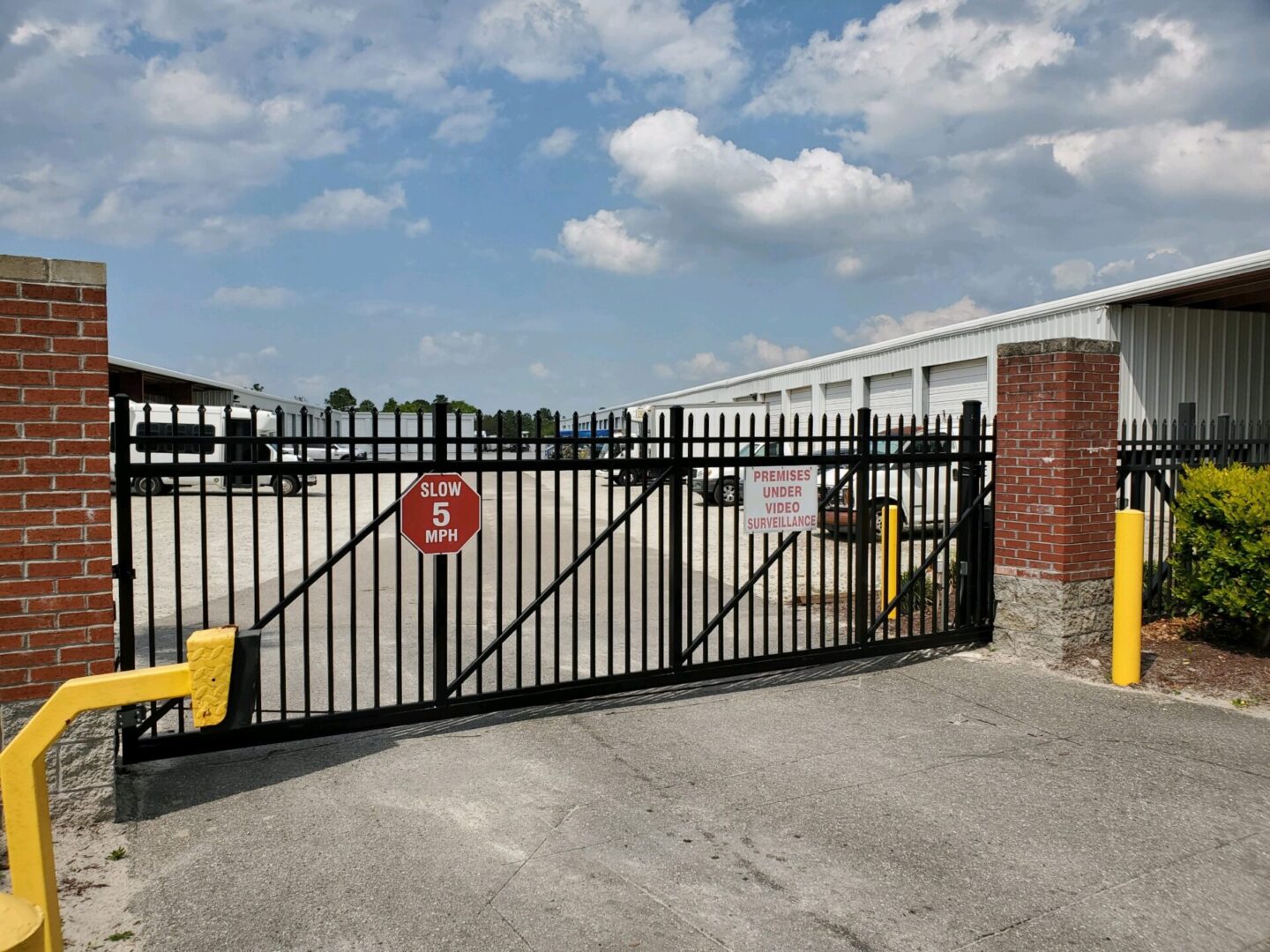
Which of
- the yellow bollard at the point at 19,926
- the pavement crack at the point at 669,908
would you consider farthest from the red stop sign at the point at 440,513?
the yellow bollard at the point at 19,926

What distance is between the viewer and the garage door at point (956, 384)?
20.8m

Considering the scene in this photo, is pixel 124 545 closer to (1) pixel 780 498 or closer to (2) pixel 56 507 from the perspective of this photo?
(2) pixel 56 507

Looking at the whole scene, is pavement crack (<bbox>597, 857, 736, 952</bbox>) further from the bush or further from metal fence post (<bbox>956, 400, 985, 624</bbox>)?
the bush

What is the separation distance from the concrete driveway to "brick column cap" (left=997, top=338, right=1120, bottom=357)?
2.82m

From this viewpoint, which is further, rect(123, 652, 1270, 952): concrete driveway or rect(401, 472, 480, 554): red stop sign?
rect(401, 472, 480, 554): red stop sign

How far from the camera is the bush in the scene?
7.03 meters

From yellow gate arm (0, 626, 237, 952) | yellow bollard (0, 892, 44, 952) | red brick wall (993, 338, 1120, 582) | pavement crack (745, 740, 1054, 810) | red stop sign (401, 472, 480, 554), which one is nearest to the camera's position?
yellow bollard (0, 892, 44, 952)

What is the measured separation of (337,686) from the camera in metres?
6.74

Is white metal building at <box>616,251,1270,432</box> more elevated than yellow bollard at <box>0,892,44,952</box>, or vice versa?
white metal building at <box>616,251,1270,432</box>

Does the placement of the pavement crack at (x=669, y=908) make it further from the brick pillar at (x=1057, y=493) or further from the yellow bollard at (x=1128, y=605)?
the brick pillar at (x=1057, y=493)

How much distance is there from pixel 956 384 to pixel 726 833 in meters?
19.5

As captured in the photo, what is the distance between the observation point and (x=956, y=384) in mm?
21984

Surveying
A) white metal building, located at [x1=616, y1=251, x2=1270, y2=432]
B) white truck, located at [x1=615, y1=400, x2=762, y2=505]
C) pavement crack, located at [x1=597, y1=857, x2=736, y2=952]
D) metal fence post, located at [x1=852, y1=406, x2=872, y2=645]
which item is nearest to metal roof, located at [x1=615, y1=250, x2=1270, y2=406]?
white metal building, located at [x1=616, y1=251, x2=1270, y2=432]

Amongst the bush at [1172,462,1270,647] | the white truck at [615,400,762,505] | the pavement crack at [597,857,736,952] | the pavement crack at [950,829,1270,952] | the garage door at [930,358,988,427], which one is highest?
the garage door at [930,358,988,427]
